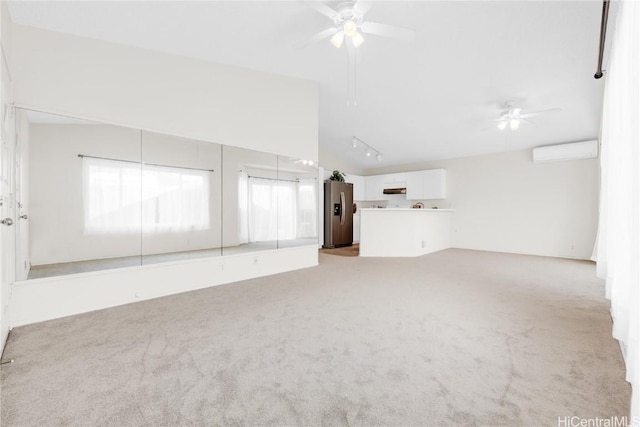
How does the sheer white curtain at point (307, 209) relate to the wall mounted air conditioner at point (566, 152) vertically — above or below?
below

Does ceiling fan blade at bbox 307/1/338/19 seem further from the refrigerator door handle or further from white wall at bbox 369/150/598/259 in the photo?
white wall at bbox 369/150/598/259

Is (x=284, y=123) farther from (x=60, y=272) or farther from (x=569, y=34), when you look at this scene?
(x=569, y=34)

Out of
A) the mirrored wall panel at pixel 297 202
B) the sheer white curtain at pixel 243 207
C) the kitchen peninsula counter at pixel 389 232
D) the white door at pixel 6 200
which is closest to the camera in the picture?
the white door at pixel 6 200

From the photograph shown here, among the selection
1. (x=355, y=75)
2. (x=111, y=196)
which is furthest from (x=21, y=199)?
(x=355, y=75)

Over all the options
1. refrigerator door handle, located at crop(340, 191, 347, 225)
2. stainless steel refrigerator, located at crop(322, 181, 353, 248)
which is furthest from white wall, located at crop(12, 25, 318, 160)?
refrigerator door handle, located at crop(340, 191, 347, 225)

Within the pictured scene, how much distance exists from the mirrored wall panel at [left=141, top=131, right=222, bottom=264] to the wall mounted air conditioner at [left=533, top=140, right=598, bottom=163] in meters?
6.86

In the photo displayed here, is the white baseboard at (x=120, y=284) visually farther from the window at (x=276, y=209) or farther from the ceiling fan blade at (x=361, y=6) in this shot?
the ceiling fan blade at (x=361, y=6)

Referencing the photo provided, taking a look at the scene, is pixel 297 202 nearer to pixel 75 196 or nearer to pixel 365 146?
pixel 75 196

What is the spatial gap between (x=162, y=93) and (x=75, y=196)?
1499 millimetres

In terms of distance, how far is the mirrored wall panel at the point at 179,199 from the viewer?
330 cm

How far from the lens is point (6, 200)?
7.09 ft

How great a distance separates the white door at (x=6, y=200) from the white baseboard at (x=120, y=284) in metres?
0.20

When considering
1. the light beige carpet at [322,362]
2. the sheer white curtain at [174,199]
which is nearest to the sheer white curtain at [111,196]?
the sheer white curtain at [174,199]

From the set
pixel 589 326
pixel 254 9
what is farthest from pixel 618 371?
pixel 254 9
